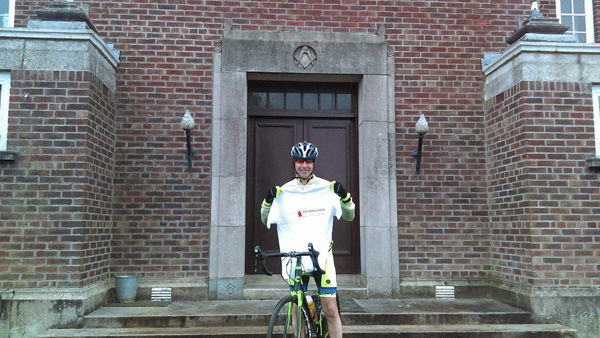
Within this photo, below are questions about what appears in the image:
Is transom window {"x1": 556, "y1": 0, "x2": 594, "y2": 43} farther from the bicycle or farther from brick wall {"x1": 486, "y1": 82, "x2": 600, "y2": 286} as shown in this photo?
the bicycle

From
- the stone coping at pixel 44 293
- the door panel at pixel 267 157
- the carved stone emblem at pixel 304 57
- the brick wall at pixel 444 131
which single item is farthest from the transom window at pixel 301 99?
the stone coping at pixel 44 293

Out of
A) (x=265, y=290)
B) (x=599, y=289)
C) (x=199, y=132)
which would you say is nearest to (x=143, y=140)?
(x=199, y=132)

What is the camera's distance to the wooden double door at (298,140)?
6961 millimetres

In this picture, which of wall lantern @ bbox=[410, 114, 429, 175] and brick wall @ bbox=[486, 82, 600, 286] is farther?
wall lantern @ bbox=[410, 114, 429, 175]

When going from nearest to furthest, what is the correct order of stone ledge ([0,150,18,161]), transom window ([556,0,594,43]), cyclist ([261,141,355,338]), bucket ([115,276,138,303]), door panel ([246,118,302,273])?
cyclist ([261,141,355,338]) → stone ledge ([0,150,18,161]) → bucket ([115,276,138,303]) → door panel ([246,118,302,273]) → transom window ([556,0,594,43])

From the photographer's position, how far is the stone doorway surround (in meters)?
6.41

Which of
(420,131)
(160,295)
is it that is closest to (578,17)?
(420,131)

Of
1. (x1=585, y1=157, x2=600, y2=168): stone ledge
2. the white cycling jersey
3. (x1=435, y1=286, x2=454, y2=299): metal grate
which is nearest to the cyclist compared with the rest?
the white cycling jersey

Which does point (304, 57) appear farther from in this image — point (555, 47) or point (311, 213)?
point (311, 213)

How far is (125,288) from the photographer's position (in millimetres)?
6102

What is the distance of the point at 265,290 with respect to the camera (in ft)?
20.6

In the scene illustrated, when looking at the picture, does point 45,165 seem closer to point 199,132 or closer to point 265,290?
point 199,132

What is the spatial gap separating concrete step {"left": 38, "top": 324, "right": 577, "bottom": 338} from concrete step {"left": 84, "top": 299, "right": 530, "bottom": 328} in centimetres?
11

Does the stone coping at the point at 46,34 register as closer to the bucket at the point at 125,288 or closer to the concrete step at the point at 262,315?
the bucket at the point at 125,288
